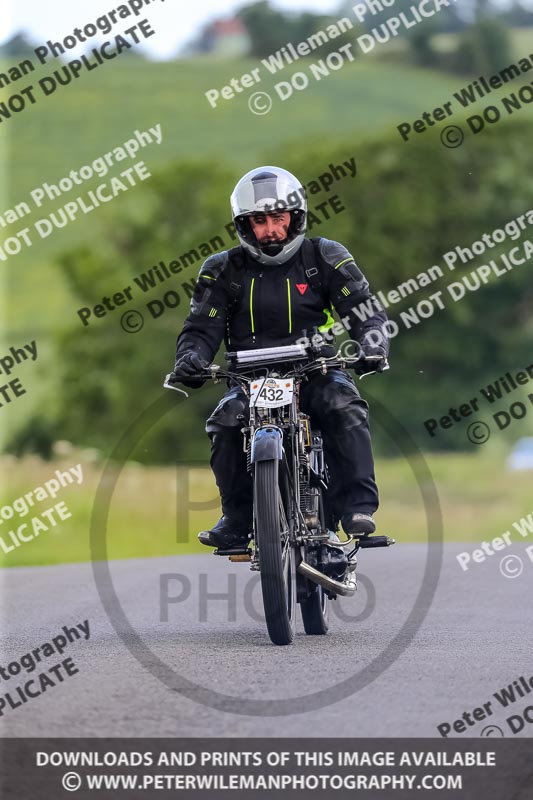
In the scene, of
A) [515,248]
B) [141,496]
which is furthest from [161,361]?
[141,496]

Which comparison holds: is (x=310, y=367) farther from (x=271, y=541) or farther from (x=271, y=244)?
(x=271, y=541)

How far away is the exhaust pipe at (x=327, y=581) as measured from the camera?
7148 mm

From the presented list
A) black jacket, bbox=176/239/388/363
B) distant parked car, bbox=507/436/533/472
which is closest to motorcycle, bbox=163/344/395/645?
black jacket, bbox=176/239/388/363

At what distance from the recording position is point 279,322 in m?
7.55

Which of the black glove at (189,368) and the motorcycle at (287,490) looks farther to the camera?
the black glove at (189,368)

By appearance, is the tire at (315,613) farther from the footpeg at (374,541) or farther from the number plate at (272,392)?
the number plate at (272,392)

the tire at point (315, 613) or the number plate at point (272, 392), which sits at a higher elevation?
the number plate at point (272, 392)

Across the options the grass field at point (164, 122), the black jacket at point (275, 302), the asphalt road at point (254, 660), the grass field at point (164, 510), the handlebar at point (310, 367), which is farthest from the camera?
the grass field at point (164, 122)

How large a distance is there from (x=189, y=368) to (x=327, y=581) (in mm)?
1275

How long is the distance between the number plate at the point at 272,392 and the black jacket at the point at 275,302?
0.39 m

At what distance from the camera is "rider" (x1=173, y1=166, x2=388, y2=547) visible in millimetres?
7410

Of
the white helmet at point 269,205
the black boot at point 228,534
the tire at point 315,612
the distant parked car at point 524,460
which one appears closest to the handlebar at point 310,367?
the white helmet at point 269,205
